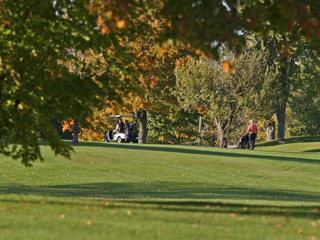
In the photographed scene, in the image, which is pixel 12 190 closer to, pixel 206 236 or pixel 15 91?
pixel 15 91

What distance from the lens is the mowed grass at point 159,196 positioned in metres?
9.35

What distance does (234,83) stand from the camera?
54531mm

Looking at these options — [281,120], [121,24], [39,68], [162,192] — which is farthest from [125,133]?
[121,24]

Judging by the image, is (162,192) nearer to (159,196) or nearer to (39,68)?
(159,196)

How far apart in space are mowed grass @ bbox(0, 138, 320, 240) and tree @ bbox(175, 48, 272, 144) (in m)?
19.1

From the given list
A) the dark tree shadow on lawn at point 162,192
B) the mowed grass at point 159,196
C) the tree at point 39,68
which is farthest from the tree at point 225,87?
the tree at point 39,68

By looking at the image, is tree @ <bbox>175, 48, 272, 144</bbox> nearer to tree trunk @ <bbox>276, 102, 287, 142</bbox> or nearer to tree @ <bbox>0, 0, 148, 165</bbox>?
tree trunk @ <bbox>276, 102, 287, 142</bbox>

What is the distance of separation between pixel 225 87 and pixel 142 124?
8323mm

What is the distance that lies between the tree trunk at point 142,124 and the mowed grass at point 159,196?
72.1 feet

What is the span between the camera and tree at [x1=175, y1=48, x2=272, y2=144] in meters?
53.6

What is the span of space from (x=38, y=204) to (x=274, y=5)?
6356 mm

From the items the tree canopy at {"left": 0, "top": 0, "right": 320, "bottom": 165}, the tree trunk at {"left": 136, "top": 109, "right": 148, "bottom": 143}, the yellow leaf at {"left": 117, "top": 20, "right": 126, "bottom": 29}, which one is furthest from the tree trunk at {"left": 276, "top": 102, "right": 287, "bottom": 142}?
the yellow leaf at {"left": 117, "top": 20, "right": 126, "bottom": 29}

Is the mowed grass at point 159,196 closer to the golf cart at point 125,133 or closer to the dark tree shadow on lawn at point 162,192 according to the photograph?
the dark tree shadow on lawn at point 162,192

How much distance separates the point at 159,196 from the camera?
19.9 metres
